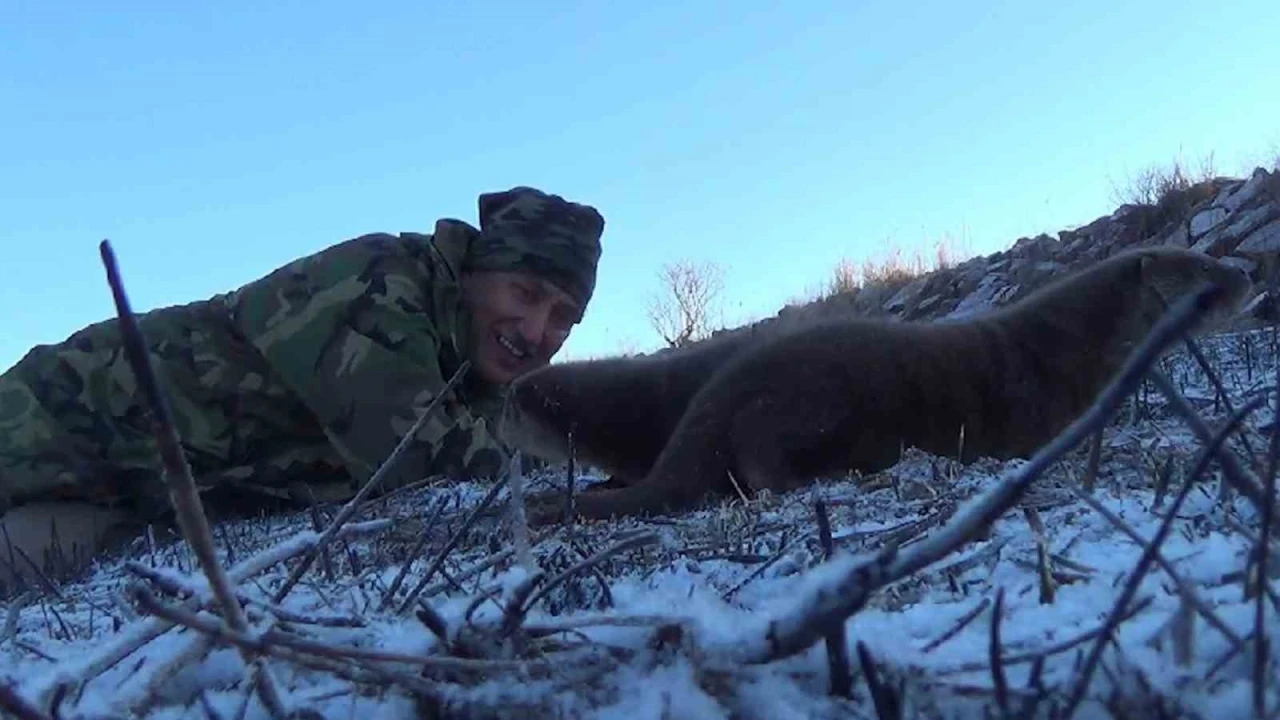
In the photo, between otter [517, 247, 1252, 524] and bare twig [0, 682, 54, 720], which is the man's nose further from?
bare twig [0, 682, 54, 720]

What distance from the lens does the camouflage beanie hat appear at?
255 inches

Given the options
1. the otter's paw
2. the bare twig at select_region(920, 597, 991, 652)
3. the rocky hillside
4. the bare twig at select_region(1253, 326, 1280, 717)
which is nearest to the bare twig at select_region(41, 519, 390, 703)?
the bare twig at select_region(920, 597, 991, 652)

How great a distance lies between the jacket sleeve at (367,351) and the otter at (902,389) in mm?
1531

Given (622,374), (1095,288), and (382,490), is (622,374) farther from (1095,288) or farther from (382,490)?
(1095,288)

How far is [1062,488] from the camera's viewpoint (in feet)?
8.11

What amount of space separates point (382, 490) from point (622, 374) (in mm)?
1066

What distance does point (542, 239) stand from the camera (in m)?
6.53

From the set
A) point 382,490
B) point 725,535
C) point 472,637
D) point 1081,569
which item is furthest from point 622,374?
point 472,637

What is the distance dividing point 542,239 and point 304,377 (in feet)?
4.44

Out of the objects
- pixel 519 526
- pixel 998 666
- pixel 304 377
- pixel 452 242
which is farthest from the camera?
pixel 452 242

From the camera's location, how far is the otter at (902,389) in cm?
411

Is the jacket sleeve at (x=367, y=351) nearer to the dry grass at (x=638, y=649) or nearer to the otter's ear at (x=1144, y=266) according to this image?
the otter's ear at (x=1144, y=266)

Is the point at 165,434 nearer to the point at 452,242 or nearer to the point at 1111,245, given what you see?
the point at 452,242

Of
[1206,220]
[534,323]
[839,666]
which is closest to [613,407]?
[534,323]
